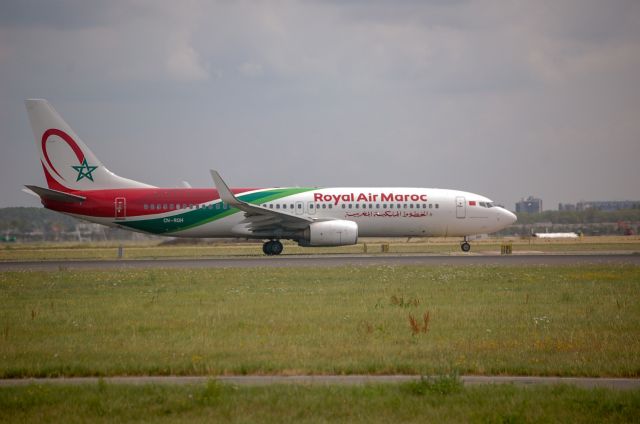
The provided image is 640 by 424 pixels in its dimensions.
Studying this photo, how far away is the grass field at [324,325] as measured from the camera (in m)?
13.5

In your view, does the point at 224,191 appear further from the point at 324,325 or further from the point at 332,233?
the point at 324,325

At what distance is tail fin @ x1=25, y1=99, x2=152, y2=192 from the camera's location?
148 ft

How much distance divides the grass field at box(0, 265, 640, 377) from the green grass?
1735 mm

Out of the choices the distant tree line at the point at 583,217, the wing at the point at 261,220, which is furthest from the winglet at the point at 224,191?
the distant tree line at the point at 583,217

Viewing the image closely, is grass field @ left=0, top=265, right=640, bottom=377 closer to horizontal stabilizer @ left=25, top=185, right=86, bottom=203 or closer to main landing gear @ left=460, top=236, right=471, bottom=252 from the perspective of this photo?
horizontal stabilizer @ left=25, top=185, right=86, bottom=203

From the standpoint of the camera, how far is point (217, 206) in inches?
1770

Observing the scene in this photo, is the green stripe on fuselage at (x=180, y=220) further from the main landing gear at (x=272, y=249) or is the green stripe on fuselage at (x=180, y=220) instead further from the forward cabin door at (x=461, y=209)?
the forward cabin door at (x=461, y=209)

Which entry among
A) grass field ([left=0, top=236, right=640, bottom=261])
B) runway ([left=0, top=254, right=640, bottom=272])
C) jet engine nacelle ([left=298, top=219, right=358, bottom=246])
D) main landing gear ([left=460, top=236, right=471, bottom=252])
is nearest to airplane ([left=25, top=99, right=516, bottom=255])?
jet engine nacelle ([left=298, top=219, right=358, bottom=246])

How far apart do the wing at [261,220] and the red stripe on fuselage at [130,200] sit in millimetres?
2176

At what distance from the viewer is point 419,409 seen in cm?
1047

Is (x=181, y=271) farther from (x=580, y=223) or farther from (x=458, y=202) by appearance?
(x=580, y=223)

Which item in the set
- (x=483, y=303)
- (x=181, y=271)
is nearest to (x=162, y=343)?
(x=483, y=303)

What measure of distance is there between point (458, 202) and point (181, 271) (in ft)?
65.2

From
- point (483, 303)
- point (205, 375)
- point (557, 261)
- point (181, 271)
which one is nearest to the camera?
point (205, 375)
